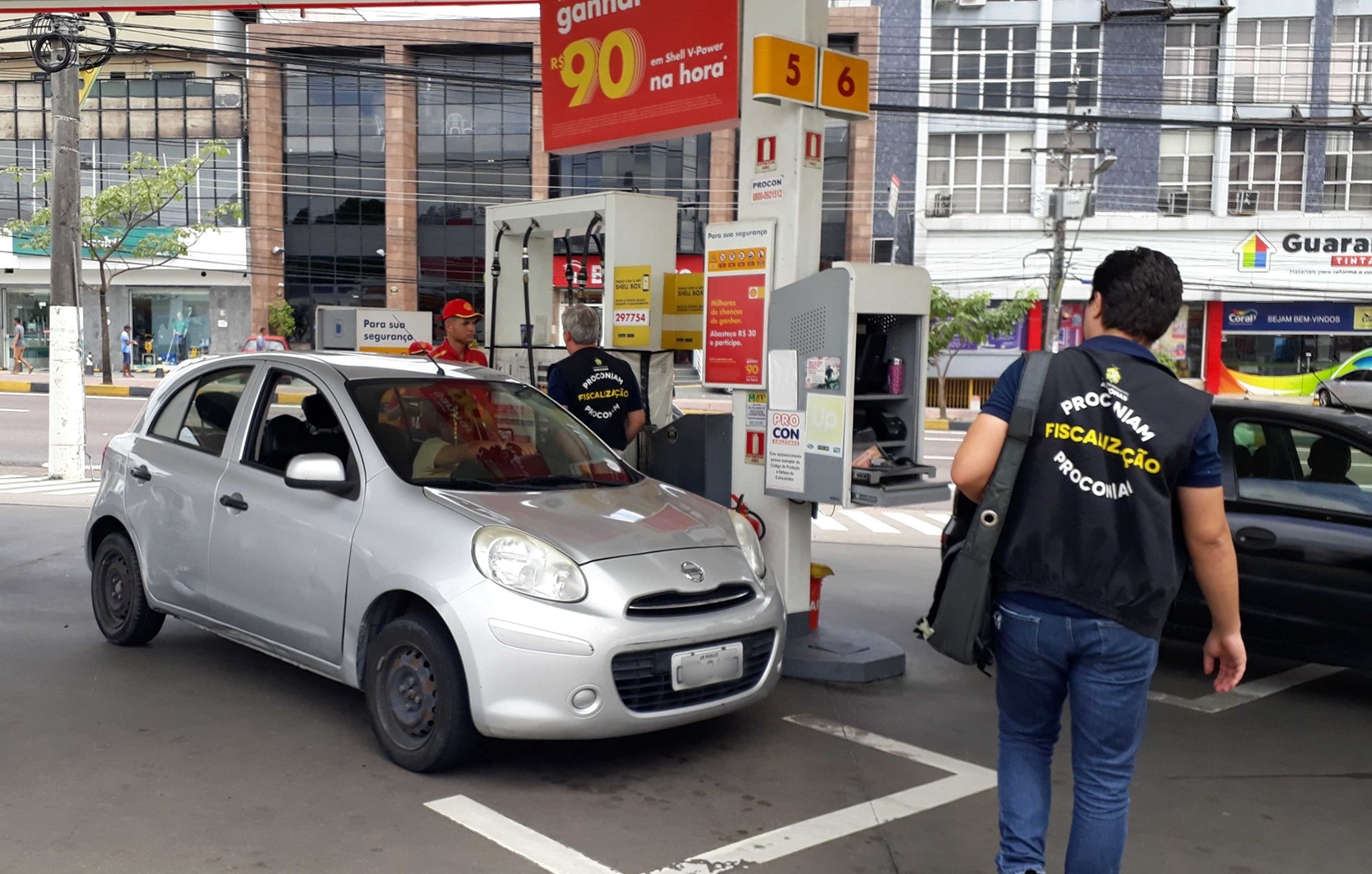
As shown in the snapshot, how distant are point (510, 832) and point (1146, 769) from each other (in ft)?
9.05

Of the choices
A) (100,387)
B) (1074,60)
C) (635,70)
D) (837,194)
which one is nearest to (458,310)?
(635,70)

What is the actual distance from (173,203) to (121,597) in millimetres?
39736

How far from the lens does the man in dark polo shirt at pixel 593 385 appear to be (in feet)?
23.5

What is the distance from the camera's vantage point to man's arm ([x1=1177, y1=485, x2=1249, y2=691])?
10.3ft

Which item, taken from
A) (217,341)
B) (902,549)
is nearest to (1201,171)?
(902,549)

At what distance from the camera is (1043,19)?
34938 mm

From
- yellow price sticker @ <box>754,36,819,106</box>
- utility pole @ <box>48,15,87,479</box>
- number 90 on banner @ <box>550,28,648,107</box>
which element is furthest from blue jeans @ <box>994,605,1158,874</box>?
utility pole @ <box>48,15,87,479</box>

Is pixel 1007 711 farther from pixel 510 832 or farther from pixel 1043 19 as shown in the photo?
pixel 1043 19

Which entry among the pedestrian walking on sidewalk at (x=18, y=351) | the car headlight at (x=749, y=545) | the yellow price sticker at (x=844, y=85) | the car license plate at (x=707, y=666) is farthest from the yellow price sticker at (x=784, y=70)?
the pedestrian walking on sidewalk at (x=18, y=351)

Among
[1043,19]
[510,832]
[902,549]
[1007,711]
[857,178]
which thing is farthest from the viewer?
[857,178]

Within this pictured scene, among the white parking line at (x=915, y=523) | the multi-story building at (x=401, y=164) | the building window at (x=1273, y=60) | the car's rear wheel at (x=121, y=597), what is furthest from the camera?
the multi-story building at (x=401, y=164)

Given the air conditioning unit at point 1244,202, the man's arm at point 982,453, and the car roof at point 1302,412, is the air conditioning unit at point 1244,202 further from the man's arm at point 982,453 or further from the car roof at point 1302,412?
the man's arm at point 982,453

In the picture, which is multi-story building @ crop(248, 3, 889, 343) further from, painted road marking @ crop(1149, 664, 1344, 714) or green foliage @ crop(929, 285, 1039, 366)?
painted road marking @ crop(1149, 664, 1344, 714)

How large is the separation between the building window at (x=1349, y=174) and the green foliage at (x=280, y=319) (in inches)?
1302
